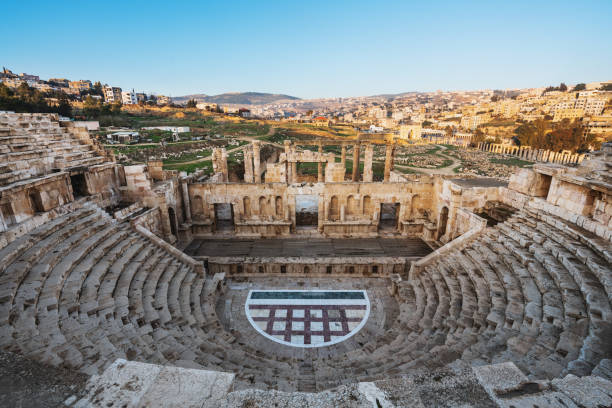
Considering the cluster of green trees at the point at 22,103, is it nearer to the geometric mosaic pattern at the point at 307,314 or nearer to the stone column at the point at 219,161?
the stone column at the point at 219,161

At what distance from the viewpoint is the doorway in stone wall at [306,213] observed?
1882 centimetres

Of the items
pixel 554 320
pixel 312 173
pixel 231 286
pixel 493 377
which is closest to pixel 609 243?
pixel 554 320

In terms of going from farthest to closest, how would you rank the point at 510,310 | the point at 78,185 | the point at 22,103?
the point at 22,103, the point at 78,185, the point at 510,310

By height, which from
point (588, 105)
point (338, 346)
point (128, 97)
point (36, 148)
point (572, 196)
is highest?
point (128, 97)

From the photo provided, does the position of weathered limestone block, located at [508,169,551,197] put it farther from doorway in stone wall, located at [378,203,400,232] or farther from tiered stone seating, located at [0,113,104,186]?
tiered stone seating, located at [0,113,104,186]

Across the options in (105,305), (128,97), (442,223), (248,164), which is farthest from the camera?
(128,97)

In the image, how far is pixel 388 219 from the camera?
1939 cm

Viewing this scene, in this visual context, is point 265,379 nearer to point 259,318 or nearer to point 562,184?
point 259,318

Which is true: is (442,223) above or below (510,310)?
below

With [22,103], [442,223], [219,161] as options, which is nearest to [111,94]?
[22,103]

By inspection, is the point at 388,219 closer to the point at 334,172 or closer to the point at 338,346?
the point at 334,172

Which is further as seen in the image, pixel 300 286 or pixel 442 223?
pixel 442 223

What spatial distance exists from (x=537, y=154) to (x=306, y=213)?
58.6 meters

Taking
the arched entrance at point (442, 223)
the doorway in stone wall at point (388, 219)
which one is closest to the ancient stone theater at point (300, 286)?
the arched entrance at point (442, 223)
